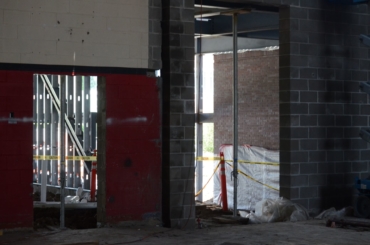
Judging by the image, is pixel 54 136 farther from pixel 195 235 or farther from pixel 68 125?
pixel 195 235

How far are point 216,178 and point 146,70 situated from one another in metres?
9.66

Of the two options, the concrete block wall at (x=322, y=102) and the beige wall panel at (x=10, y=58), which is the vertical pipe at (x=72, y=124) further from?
the beige wall panel at (x=10, y=58)

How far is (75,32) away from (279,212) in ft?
19.9

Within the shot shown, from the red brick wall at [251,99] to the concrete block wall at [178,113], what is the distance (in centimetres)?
794

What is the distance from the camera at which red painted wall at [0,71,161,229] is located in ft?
43.0

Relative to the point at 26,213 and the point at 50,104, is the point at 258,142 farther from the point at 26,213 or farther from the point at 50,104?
the point at 26,213

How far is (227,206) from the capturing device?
20906 mm

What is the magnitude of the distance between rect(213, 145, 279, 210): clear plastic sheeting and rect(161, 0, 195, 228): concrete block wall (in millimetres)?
7165

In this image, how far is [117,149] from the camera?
46.3ft

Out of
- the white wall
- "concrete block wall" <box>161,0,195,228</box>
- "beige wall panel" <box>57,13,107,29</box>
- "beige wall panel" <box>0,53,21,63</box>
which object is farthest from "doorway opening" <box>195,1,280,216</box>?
"beige wall panel" <box>0,53,21,63</box>

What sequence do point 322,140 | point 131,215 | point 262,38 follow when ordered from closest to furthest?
point 131,215 < point 322,140 < point 262,38

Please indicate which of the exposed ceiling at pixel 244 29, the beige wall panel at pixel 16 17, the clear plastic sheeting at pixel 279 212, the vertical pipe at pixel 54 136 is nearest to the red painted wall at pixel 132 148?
the beige wall panel at pixel 16 17

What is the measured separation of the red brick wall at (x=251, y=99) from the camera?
22453 millimetres

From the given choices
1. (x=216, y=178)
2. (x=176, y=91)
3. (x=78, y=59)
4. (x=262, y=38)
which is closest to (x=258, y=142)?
(x=216, y=178)
